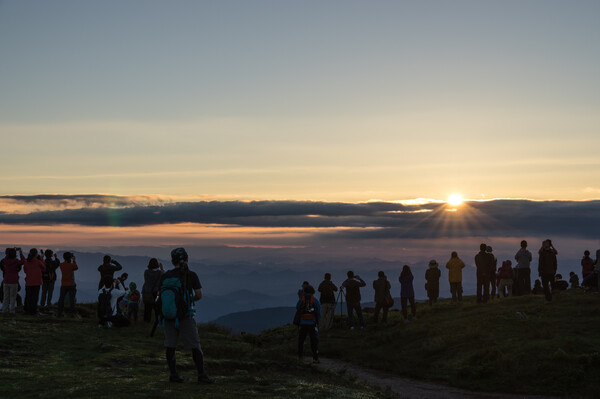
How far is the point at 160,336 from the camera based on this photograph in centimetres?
2350

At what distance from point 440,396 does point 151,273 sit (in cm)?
1200

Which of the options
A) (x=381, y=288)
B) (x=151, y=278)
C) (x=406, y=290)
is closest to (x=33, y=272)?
(x=151, y=278)

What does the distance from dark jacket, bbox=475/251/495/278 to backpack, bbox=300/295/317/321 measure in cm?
1122

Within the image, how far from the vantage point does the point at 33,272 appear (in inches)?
988

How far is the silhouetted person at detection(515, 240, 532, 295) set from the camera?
28906 mm

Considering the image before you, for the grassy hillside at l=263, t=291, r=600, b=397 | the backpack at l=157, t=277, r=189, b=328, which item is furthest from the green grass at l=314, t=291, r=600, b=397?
the backpack at l=157, t=277, r=189, b=328

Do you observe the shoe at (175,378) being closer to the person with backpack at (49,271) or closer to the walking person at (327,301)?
the walking person at (327,301)

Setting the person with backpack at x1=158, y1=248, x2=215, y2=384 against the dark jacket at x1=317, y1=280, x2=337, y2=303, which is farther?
the dark jacket at x1=317, y1=280, x2=337, y2=303

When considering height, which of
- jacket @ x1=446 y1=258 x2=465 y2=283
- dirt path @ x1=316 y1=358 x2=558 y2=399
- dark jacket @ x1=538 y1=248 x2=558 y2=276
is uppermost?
dark jacket @ x1=538 y1=248 x2=558 y2=276

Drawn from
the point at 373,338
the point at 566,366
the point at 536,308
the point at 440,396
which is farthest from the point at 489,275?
the point at 440,396

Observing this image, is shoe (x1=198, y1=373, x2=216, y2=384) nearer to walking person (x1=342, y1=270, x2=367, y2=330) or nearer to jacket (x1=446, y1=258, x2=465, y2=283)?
walking person (x1=342, y1=270, x2=367, y2=330)

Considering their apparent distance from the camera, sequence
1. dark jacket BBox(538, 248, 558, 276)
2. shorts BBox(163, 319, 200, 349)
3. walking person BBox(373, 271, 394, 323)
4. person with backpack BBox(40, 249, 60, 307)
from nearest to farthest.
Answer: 1. shorts BBox(163, 319, 200, 349)
2. dark jacket BBox(538, 248, 558, 276)
3. person with backpack BBox(40, 249, 60, 307)
4. walking person BBox(373, 271, 394, 323)

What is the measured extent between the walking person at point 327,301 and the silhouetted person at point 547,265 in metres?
8.96

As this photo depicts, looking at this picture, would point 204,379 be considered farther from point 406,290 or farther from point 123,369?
point 406,290
